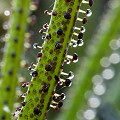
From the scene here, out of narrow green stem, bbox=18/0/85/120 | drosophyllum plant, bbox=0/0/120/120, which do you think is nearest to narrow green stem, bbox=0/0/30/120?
drosophyllum plant, bbox=0/0/120/120

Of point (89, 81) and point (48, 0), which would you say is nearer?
point (89, 81)

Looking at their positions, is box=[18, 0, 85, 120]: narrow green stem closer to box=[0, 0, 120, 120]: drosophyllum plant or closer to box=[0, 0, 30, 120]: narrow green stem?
box=[0, 0, 120, 120]: drosophyllum plant

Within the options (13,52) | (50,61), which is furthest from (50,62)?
(13,52)

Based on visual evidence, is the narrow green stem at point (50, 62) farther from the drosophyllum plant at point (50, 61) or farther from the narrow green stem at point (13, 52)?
the narrow green stem at point (13, 52)

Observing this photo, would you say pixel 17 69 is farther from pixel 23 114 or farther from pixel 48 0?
pixel 48 0

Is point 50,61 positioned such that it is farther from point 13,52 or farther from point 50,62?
point 13,52

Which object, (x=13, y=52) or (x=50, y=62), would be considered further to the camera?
(x=13, y=52)

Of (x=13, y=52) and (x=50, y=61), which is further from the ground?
(x=50, y=61)

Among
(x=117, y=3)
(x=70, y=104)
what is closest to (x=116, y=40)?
(x=117, y=3)
